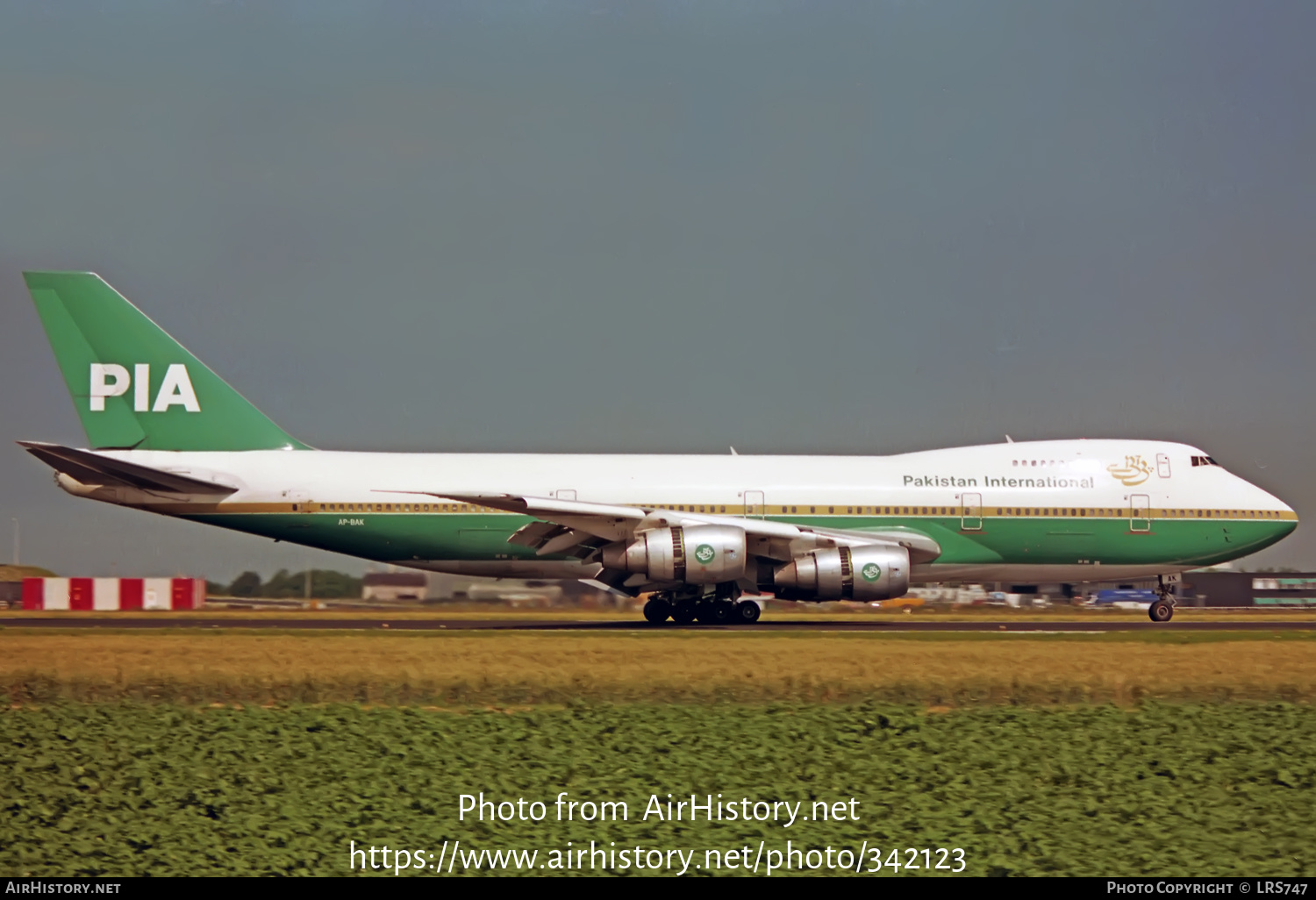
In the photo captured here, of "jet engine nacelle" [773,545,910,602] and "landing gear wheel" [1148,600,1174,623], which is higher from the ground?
"jet engine nacelle" [773,545,910,602]

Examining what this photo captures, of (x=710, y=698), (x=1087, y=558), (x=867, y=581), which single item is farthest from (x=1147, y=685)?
(x=1087, y=558)

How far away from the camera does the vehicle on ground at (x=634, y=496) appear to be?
92.1 feet

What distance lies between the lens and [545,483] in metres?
29.4

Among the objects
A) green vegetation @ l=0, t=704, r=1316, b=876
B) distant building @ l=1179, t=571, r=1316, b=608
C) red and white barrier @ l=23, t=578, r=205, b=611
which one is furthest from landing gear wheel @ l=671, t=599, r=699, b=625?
distant building @ l=1179, t=571, r=1316, b=608

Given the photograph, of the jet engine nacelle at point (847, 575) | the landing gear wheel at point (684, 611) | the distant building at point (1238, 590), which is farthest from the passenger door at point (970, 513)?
the distant building at point (1238, 590)

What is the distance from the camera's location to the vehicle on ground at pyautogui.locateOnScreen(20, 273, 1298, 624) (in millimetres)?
28078

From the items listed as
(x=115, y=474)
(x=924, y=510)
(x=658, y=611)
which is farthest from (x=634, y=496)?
(x=115, y=474)

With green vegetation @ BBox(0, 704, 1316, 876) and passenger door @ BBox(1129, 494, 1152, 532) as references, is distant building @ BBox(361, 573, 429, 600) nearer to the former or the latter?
passenger door @ BBox(1129, 494, 1152, 532)

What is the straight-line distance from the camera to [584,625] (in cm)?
2769

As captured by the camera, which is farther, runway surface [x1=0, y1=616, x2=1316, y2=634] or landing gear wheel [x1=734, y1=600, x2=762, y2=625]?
landing gear wheel [x1=734, y1=600, x2=762, y2=625]

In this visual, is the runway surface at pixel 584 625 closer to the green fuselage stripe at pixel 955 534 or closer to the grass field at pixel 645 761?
the green fuselage stripe at pixel 955 534

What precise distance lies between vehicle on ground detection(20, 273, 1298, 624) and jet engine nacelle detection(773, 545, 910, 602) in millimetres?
54

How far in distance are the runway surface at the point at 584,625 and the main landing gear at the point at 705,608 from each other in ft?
0.85
